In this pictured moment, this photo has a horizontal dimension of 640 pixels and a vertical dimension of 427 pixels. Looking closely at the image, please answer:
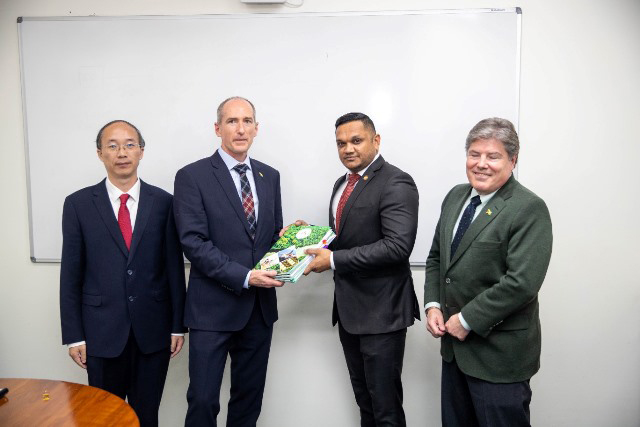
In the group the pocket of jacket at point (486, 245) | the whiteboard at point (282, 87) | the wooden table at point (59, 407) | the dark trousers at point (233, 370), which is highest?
the whiteboard at point (282, 87)

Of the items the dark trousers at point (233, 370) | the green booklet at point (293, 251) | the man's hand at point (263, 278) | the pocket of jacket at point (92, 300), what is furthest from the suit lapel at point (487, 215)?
the pocket of jacket at point (92, 300)

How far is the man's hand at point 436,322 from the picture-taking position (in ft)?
6.03

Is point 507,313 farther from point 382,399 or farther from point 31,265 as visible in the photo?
point 31,265

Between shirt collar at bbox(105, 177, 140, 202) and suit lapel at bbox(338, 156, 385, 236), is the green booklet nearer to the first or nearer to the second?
suit lapel at bbox(338, 156, 385, 236)

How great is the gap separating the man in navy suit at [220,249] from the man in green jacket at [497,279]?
2.67 ft

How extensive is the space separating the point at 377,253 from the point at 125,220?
117 cm

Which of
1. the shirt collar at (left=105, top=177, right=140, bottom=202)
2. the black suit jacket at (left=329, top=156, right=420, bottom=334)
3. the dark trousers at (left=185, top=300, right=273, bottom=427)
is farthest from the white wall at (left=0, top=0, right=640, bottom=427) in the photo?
the shirt collar at (left=105, top=177, right=140, bottom=202)

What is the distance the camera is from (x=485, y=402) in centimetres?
169

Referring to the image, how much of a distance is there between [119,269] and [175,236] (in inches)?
11.2

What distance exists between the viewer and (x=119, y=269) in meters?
2.02

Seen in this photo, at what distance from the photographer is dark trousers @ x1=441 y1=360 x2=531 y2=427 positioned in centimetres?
166

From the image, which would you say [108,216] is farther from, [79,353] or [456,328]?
[456,328]

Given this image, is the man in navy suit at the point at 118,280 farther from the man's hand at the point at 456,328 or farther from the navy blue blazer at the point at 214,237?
the man's hand at the point at 456,328

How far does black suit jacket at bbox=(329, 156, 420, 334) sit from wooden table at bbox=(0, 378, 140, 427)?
1041 millimetres
